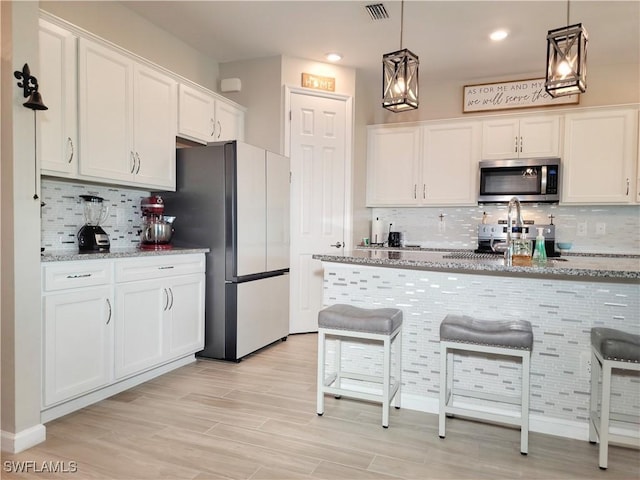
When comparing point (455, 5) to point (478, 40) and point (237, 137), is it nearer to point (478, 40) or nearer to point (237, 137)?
point (478, 40)

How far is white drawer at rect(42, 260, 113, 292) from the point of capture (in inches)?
92.4

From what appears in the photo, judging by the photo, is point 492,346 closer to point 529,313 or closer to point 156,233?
point 529,313

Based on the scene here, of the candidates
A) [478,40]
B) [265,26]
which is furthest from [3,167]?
[478,40]

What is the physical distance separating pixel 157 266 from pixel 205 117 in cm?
163

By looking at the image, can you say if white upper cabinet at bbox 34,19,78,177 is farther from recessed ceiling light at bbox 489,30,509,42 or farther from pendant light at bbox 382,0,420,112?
recessed ceiling light at bbox 489,30,509,42

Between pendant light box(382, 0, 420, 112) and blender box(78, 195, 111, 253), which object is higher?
pendant light box(382, 0, 420, 112)

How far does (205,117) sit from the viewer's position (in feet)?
13.2

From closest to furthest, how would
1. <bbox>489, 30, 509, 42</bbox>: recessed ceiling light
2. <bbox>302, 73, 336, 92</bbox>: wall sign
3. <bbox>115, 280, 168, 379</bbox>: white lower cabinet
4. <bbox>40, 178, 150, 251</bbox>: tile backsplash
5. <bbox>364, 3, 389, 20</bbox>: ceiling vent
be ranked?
<bbox>115, 280, 168, 379</bbox>: white lower cabinet → <bbox>40, 178, 150, 251</bbox>: tile backsplash → <bbox>364, 3, 389, 20</bbox>: ceiling vent → <bbox>489, 30, 509, 42</bbox>: recessed ceiling light → <bbox>302, 73, 336, 92</bbox>: wall sign

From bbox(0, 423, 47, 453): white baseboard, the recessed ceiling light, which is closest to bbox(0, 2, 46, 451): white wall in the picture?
bbox(0, 423, 47, 453): white baseboard

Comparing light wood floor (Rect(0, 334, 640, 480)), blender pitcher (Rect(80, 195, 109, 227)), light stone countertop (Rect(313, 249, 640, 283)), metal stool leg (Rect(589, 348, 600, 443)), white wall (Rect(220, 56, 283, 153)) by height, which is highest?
white wall (Rect(220, 56, 283, 153))

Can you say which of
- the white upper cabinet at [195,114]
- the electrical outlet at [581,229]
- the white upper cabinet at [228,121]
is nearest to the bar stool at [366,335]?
the white upper cabinet at [195,114]

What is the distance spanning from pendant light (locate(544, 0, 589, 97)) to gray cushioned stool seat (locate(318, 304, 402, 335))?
62.8 inches

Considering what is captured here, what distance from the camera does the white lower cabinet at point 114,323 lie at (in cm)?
240

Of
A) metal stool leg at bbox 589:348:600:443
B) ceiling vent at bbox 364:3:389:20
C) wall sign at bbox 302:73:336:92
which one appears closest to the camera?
metal stool leg at bbox 589:348:600:443
